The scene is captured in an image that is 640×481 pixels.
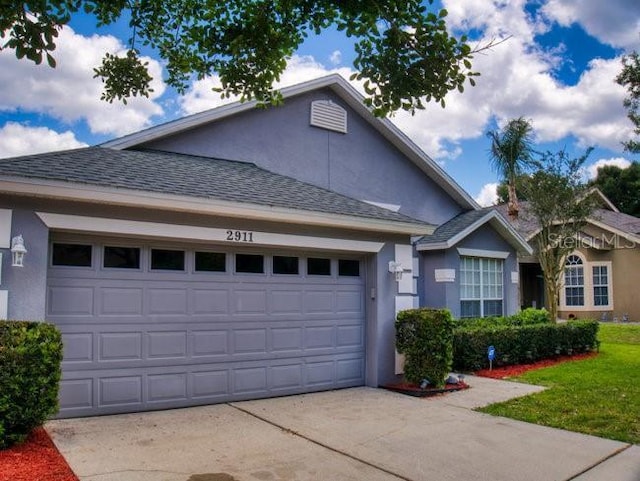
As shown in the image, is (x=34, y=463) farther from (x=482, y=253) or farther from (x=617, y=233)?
(x=617, y=233)

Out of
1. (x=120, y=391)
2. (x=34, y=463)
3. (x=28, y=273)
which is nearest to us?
(x=34, y=463)

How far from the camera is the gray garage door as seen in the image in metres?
7.36

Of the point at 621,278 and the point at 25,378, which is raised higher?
the point at 621,278

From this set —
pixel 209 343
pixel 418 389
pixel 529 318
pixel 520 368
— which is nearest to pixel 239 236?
pixel 209 343

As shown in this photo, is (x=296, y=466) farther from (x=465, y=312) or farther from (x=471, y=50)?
(x=465, y=312)

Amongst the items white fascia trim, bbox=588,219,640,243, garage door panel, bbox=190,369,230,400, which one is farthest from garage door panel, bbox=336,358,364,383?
white fascia trim, bbox=588,219,640,243

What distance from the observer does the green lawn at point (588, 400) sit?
7.58 m

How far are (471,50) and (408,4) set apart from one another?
788 mm

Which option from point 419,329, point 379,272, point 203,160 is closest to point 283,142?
point 203,160

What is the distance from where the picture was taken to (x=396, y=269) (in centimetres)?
1009

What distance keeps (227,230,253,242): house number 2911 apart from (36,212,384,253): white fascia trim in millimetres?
22

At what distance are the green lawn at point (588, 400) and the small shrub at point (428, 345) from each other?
46.0 inches

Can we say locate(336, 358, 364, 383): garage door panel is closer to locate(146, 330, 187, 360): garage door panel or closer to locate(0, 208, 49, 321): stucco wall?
locate(146, 330, 187, 360): garage door panel

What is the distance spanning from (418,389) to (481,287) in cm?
694
